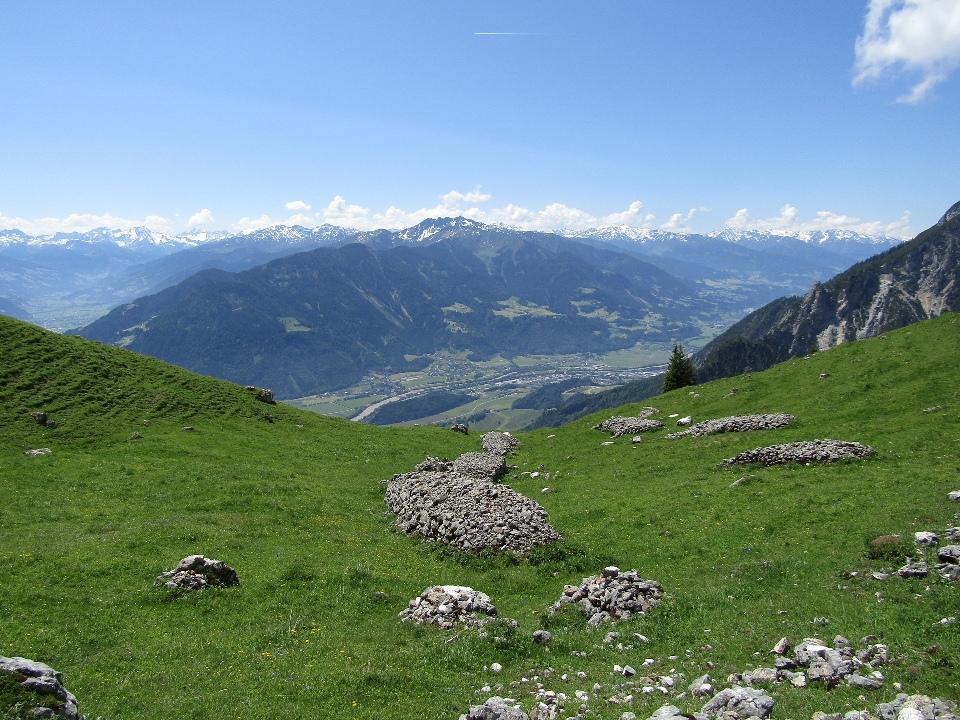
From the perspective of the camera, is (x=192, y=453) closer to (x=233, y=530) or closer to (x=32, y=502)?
(x=32, y=502)

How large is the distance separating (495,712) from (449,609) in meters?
6.67

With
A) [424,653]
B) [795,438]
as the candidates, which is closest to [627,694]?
[424,653]

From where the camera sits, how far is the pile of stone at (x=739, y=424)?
134 feet

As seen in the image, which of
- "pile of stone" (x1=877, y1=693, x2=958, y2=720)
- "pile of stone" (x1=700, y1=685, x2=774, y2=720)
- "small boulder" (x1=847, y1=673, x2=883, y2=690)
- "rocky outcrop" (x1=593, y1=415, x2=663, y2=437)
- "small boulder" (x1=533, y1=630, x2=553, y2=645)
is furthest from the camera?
"rocky outcrop" (x1=593, y1=415, x2=663, y2=437)

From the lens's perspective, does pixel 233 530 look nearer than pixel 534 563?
No

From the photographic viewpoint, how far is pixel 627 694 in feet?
43.6

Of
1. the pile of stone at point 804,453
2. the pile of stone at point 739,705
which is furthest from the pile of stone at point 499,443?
the pile of stone at point 739,705

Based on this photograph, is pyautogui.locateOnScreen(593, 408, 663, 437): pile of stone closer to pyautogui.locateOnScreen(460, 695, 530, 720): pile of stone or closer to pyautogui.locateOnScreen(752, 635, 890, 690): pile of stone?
pyautogui.locateOnScreen(752, 635, 890, 690): pile of stone

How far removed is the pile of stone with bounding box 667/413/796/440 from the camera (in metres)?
40.7

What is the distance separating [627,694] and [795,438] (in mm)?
30085

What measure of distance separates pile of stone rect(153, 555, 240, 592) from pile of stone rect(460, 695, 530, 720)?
498 inches

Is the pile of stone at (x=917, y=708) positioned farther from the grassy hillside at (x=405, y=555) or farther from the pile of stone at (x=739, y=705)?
the pile of stone at (x=739, y=705)

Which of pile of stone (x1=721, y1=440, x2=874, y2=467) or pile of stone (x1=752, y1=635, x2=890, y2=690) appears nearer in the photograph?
pile of stone (x1=752, y1=635, x2=890, y2=690)

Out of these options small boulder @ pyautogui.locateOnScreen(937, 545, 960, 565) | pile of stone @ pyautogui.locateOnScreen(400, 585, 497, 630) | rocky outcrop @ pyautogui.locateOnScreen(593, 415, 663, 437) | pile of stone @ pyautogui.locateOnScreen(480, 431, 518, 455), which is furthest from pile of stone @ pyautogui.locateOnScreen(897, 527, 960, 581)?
pile of stone @ pyautogui.locateOnScreen(480, 431, 518, 455)
